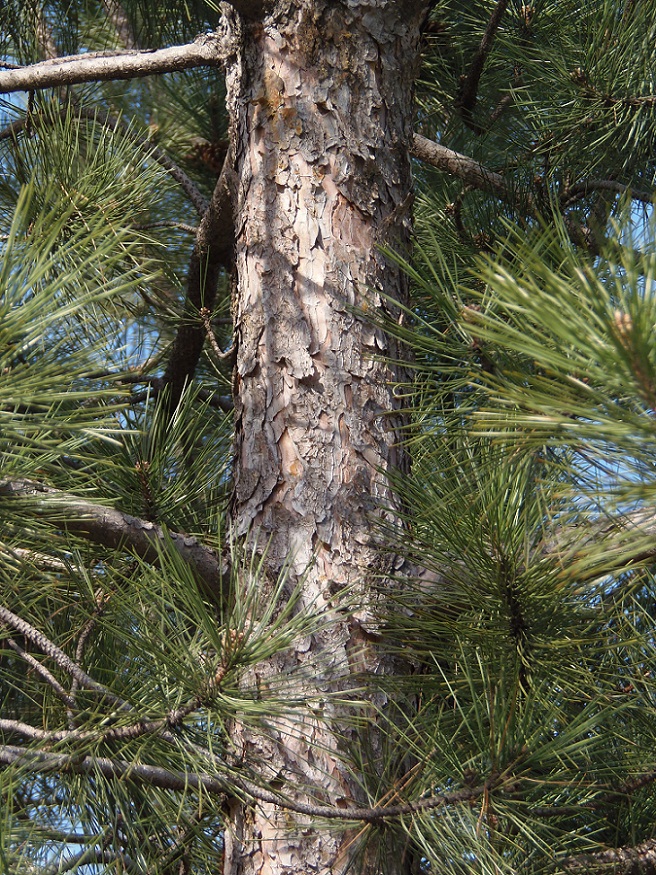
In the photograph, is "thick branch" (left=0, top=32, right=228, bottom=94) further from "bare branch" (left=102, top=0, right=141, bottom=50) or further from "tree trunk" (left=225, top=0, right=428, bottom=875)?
"bare branch" (left=102, top=0, right=141, bottom=50)

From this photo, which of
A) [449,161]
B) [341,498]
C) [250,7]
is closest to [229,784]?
[341,498]

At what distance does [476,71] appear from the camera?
1.84 meters

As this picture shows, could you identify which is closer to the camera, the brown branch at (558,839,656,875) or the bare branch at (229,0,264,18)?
the brown branch at (558,839,656,875)

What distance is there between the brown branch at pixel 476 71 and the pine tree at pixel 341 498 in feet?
0.50

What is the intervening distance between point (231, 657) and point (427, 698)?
0.37 metres

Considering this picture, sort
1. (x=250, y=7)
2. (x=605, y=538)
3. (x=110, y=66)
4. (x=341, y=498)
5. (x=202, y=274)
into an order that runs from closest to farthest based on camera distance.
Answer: (x=605, y=538), (x=341, y=498), (x=250, y=7), (x=110, y=66), (x=202, y=274)

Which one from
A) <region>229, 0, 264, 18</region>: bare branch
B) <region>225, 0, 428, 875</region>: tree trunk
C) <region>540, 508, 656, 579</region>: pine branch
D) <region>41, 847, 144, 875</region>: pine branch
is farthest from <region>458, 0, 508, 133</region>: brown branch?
<region>41, 847, 144, 875</region>: pine branch

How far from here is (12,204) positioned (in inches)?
73.4

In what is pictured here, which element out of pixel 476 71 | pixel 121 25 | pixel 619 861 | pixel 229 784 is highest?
pixel 121 25

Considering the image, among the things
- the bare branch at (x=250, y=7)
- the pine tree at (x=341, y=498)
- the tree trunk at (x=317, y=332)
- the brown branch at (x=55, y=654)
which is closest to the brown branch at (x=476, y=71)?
the pine tree at (x=341, y=498)

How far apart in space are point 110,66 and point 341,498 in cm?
85

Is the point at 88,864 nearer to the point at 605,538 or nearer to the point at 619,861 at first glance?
the point at 619,861

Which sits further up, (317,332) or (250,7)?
(250,7)

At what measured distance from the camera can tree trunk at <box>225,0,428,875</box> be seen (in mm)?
1075
